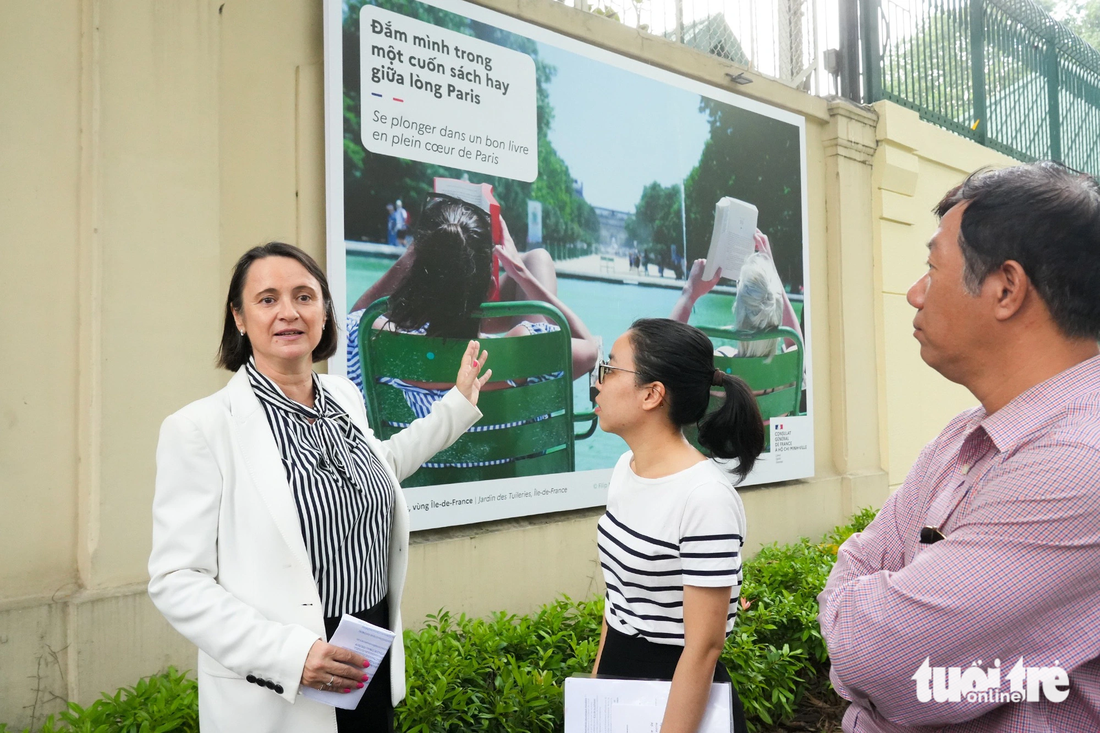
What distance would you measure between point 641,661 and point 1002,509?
1059mm

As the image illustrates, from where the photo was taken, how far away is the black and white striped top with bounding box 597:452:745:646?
1848 mm

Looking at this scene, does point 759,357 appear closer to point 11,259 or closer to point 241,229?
point 241,229

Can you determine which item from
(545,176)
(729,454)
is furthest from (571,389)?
(729,454)

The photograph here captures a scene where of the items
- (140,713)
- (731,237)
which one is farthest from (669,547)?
(731,237)

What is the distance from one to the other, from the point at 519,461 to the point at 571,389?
560mm

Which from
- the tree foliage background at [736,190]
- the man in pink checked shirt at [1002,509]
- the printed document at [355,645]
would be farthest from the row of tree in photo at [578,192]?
the man in pink checked shirt at [1002,509]

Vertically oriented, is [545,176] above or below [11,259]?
above

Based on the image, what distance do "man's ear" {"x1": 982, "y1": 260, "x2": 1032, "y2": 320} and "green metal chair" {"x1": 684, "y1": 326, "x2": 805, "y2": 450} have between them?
15.2ft

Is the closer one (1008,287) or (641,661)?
(1008,287)

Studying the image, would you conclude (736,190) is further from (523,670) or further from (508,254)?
(523,670)

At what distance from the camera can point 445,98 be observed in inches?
171

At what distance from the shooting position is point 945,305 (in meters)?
1.32

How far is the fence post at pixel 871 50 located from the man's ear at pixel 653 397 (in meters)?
6.26

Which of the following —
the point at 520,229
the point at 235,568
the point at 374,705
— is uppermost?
the point at 520,229
